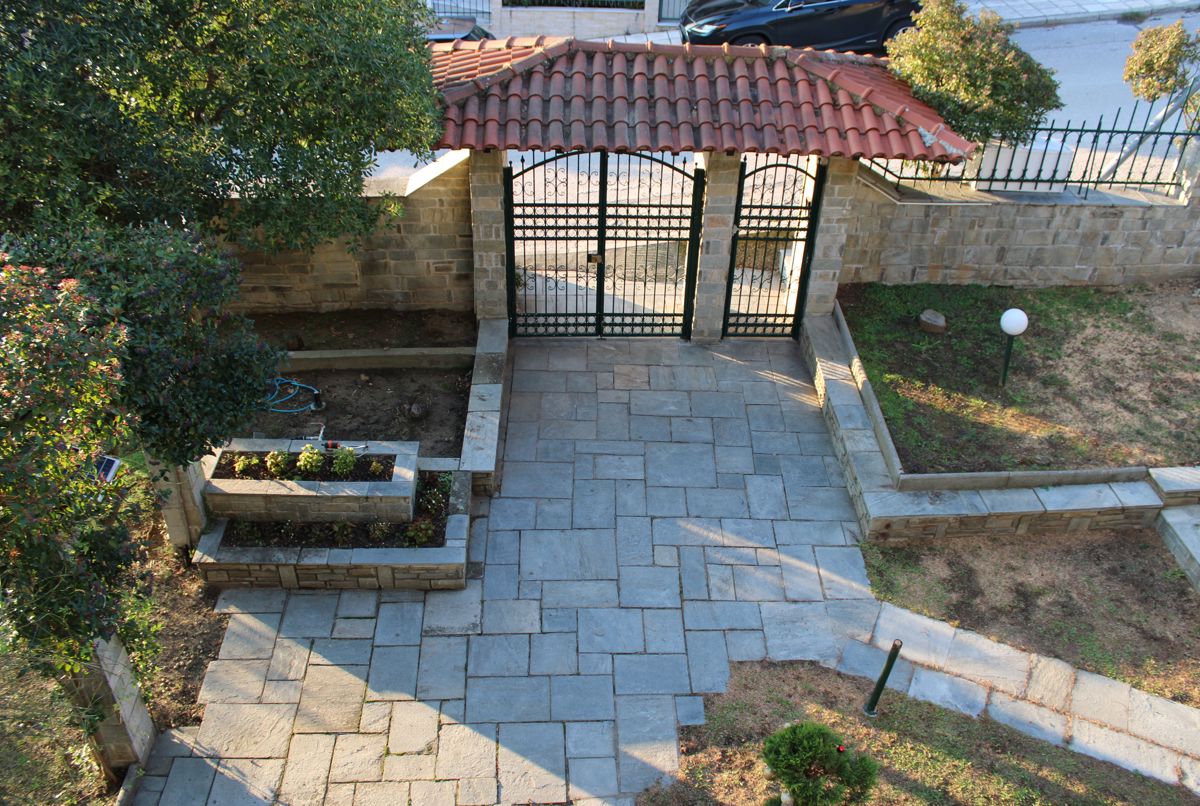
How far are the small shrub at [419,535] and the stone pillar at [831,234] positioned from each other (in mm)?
5181

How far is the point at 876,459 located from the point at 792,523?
1.06 m

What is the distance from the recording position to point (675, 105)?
355 inches

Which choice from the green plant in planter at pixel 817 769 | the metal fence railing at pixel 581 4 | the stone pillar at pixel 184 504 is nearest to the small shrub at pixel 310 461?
the stone pillar at pixel 184 504

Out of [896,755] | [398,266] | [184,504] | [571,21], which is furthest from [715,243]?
[571,21]

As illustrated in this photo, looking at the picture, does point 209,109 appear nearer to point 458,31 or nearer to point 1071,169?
point 1071,169

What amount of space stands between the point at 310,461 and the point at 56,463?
319 cm

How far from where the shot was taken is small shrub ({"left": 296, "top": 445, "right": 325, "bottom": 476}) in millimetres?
7785

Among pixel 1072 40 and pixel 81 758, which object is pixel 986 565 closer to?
pixel 81 758

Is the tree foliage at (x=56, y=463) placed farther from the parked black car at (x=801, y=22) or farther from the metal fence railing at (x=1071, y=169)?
the parked black car at (x=801, y=22)

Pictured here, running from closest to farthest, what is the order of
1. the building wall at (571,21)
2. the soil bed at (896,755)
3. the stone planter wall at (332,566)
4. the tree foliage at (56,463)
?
1. the tree foliage at (56,463)
2. the soil bed at (896,755)
3. the stone planter wall at (332,566)
4. the building wall at (571,21)

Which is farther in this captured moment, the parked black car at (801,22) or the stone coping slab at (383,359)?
the parked black car at (801,22)

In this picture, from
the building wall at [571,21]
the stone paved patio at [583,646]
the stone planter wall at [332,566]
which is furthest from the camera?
the building wall at [571,21]

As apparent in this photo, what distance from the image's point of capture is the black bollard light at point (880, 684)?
6.50 meters

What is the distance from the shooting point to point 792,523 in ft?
28.1
